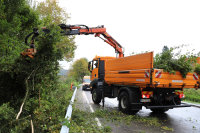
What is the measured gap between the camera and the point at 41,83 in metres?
5.55

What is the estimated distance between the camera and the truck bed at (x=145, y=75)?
21.6ft

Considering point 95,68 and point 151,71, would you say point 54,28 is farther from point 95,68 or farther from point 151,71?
point 95,68

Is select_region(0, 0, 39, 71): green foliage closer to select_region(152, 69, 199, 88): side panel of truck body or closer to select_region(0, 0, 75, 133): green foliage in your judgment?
select_region(0, 0, 75, 133): green foliage

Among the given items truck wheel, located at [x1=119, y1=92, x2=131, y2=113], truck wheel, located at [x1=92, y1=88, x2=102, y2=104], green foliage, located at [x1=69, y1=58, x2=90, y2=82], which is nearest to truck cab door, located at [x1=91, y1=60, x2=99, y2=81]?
truck wheel, located at [x1=92, y1=88, x2=102, y2=104]

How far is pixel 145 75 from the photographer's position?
266 inches

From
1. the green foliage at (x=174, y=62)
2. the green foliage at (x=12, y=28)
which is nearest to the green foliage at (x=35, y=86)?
the green foliage at (x=12, y=28)

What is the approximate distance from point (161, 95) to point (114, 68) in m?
2.80

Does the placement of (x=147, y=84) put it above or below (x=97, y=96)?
above

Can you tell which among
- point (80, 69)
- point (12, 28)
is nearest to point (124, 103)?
point (12, 28)

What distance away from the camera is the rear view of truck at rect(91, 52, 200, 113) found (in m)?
6.68

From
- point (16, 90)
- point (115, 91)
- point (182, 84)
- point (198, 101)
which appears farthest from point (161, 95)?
point (198, 101)

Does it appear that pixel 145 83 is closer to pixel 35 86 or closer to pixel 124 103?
pixel 124 103

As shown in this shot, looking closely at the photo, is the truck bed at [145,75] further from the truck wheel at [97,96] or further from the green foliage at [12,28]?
the green foliage at [12,28]

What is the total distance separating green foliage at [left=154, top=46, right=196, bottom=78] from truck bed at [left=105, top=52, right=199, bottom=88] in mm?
210
